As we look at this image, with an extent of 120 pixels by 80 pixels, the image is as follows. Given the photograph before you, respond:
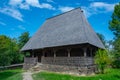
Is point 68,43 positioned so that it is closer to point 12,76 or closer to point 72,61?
point 72,61

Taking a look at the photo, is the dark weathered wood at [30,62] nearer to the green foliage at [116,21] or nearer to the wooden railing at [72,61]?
the wooden railing at [72,61]

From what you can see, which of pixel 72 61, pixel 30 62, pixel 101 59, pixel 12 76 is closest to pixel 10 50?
pixel 30 62

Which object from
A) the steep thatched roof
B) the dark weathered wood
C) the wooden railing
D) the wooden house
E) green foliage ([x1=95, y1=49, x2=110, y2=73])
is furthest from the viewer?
the dark weathered wood

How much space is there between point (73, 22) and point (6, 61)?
1150 centimetres

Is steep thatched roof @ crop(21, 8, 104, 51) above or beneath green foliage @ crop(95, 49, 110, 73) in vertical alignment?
above

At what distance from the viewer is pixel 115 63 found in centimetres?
2627

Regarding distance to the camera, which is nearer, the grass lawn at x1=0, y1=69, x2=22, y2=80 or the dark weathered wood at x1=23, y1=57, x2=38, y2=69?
the grass lawn at x1=0, y1=69, x2=22, y2=80

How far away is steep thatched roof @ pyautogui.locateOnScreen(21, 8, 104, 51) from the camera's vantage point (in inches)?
704

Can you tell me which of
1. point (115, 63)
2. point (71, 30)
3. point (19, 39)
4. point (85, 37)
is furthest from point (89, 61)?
point (19, 39)

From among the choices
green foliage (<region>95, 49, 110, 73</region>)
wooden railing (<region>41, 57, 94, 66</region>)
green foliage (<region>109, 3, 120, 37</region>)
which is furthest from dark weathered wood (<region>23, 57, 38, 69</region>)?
green foliage (<region>109, 3, 120, 37</region>)

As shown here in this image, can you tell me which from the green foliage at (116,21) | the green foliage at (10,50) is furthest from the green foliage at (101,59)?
the green foliage at (116,21)

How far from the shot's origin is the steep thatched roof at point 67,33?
58.7 feet

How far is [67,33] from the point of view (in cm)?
1980

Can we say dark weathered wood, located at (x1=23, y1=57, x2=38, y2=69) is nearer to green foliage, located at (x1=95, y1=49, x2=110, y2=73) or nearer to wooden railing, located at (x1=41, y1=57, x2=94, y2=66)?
wooden railing, located at (x1=41, y1=57, x2=94, y2=66)
